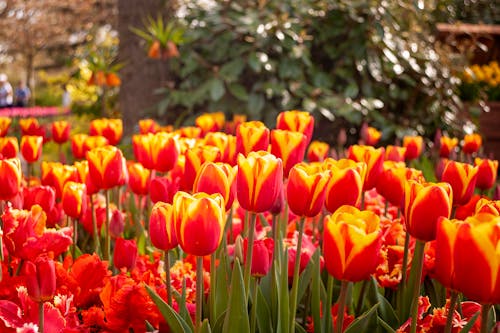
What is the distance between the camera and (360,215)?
1078 millimetres

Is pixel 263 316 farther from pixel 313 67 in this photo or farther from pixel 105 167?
pixel 313 67

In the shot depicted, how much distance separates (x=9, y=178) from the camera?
1452 millimetres

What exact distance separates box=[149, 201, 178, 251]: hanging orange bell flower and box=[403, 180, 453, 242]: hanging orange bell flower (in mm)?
414

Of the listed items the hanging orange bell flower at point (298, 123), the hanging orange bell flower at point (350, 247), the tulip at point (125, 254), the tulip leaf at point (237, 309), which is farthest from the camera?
the hanging orange bell flower at point (298, 123)

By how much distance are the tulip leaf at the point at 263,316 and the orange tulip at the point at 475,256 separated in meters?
0.49

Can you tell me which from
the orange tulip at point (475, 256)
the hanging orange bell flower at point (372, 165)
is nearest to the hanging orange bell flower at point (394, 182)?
the hanging orange bell flower at point (372, 165)

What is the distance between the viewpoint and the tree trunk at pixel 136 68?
5.28m

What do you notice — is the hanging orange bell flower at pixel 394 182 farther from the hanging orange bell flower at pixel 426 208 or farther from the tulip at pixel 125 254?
the tulip at pixel 125 254

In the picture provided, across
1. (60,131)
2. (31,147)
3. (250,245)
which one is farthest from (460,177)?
(60,131)

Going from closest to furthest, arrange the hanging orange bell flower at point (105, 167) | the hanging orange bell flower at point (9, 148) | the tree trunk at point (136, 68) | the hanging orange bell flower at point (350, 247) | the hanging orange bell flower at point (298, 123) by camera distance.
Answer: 1. the hanging orange bell flower at point (350, 247)
2. the hanging orange bell flower at point (105, 167)
3. the hanging orange bell flower at point (298, 123)
4. the hanging orange bell flower at point (9, 148)
5. the tree trunk at point (136, 68)

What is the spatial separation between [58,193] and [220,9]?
11.8 ft

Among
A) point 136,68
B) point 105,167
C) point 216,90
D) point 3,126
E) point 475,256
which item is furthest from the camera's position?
point 136,68

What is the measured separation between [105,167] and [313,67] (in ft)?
12.7

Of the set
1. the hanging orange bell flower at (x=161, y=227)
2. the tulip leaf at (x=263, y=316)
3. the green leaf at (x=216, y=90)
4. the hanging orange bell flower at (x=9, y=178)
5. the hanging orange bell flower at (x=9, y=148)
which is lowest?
the green leaf at (x=216, y=90)
